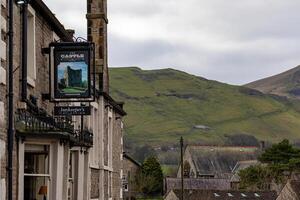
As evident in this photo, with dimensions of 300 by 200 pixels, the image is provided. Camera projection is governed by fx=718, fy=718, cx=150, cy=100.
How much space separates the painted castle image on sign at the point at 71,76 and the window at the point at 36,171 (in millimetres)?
1745

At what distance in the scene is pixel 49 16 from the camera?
1653 centimetres

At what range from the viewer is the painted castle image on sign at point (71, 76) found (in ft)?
49.6

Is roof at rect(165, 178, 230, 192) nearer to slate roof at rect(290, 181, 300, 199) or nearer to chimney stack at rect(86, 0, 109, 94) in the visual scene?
slate roof at rect(290, 181, 300, 199)

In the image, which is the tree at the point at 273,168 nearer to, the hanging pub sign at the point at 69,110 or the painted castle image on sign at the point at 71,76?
the hanging pub sign at the point at 69,110

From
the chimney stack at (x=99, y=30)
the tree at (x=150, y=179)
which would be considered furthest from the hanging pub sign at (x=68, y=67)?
the tree at (x=150, y=179)

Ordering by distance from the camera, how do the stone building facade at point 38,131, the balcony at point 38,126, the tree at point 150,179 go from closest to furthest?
the stone building facade at point 38,131 → the balcony at point 38,126 → the tree at point 150,179

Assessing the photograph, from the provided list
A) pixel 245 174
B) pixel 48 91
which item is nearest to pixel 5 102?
pixel 48 91

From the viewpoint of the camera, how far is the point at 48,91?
53.8ft

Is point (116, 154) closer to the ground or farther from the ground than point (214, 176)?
farther from the ground

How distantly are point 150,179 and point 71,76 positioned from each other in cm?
8776

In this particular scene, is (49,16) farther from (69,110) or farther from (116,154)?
(116,154)

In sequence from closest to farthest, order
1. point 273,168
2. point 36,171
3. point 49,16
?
point 36,171
point 49,16
point 273,168

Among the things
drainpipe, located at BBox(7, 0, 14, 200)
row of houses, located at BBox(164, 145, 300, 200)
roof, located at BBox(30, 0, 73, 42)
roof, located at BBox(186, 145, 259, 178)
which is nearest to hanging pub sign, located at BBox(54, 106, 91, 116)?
roof, located at BBox(30, 0, 73, 42)

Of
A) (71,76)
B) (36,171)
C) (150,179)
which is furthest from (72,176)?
(150,179)
